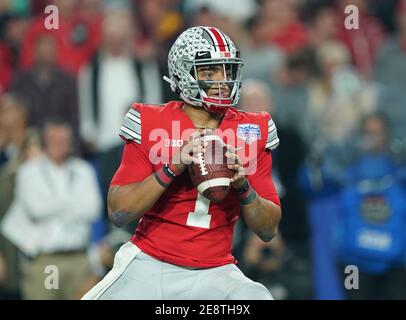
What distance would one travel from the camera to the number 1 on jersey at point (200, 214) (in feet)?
15.8

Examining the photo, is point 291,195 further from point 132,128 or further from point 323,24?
point 132,128

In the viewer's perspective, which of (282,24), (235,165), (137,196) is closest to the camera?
(235,165)

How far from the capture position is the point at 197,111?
4910 mm

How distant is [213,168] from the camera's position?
4555 millimetres

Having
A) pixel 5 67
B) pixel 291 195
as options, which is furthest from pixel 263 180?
pixel 5 67

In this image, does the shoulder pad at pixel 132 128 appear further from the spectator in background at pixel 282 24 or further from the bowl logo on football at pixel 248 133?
the spectator in background at pixel 282 24

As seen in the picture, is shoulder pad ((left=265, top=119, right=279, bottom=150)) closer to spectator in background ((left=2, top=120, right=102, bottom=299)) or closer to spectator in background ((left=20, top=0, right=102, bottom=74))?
spectator in background ((left=2, top=120, right=102, bottom=299))

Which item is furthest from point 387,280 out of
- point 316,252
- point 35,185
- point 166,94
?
point 35,185

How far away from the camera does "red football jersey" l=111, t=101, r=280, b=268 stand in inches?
188

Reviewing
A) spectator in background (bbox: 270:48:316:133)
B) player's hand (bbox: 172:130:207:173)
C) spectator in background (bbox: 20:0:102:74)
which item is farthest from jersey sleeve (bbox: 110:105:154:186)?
spectator in background (bbox: 20:0:102:74)

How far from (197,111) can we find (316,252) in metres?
3.89

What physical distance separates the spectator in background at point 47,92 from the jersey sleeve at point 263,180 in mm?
3949

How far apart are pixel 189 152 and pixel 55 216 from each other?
382cm
